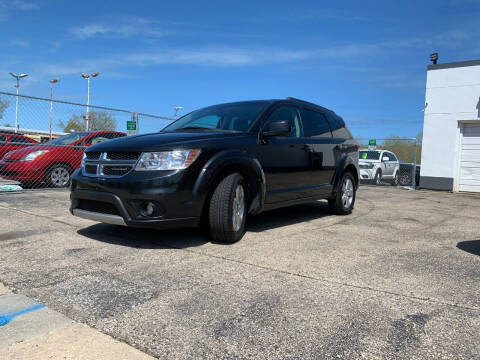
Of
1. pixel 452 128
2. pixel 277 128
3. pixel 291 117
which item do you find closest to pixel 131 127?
pixel 291 117

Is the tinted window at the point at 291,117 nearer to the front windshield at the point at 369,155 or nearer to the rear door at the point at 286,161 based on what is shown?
the rear door at the point at 286,161

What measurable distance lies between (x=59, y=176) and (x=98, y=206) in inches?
240

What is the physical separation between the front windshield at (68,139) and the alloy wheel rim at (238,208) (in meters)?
6.87

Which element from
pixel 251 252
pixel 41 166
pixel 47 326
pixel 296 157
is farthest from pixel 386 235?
pixel 41 166

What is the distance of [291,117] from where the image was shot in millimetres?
5574

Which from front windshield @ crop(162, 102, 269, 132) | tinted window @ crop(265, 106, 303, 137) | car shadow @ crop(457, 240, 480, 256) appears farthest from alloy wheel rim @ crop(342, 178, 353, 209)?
front windshield @ crop(162, 102, 269, 132)

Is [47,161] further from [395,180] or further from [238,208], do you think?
[395,180]

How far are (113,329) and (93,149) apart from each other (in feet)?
8.40

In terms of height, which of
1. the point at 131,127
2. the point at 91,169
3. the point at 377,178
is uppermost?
the point at 131,127

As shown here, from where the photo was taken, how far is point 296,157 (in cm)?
538

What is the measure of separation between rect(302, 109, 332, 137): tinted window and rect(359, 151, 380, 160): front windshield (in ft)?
34.5

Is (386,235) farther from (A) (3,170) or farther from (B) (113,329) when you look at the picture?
(A) (3,170)

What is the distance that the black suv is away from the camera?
3842 mm

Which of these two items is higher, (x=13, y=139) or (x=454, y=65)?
(x=454, y=65)
